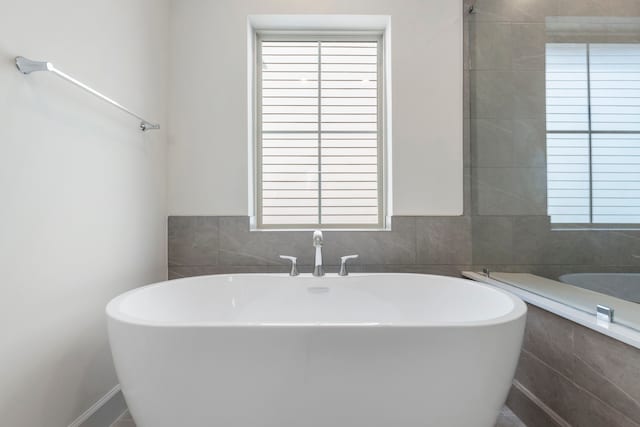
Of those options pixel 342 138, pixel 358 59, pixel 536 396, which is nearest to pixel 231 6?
pixel 358 59

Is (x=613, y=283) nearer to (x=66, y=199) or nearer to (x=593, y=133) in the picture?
(x=593, y=133)

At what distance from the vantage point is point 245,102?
1.92 metres

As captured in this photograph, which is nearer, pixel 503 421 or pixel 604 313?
pixel 604 313

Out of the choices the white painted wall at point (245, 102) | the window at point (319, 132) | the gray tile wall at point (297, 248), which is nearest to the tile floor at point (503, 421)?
the gray tile wall at point (297, 248)

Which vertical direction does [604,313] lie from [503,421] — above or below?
above

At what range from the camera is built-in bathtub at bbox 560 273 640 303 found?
110cm

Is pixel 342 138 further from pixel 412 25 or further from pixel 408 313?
pixel 408 313

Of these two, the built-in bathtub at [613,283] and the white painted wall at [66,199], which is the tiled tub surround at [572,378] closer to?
the built-in bathtub at [613,283]

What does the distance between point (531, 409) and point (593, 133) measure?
119 cm

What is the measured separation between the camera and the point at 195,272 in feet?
6.24

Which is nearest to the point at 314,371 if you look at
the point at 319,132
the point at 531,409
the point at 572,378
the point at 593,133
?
the point at 572,378

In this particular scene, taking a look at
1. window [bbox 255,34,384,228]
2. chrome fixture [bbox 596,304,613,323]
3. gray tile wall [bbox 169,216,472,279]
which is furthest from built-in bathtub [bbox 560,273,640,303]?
window [bbox 255,34,384,228]

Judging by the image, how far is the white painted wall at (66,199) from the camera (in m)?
0.94

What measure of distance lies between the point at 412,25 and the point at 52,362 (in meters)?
2.40
